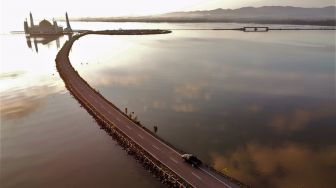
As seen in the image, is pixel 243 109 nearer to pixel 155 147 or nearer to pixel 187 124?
pixel 187 124

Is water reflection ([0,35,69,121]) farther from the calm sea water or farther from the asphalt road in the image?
the asphalt road

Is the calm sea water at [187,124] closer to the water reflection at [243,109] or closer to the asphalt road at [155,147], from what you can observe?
the water reflection at [243,109]

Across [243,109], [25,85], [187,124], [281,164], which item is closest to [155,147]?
[187,124]

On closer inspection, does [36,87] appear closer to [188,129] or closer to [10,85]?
[10,85]

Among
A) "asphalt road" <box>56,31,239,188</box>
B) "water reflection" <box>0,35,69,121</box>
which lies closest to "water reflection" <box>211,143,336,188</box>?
"asphalt road" <box>56,31,239,188</box>

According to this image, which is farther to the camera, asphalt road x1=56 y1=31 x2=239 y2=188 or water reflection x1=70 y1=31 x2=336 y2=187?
water reflection x1=70 y1=31 x2=336 y2=187

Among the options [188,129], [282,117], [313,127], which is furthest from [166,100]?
[313,127]
